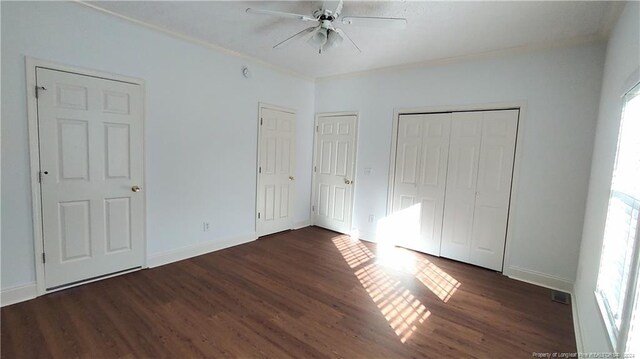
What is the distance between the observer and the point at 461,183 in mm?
3680

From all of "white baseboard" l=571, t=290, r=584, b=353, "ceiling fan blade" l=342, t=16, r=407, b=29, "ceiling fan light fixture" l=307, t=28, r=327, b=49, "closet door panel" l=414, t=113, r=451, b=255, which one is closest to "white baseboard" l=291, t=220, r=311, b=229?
"closet door panel" l=414, t=113, r=451, b=255

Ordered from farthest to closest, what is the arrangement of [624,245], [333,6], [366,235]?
1. [366,235]
2. [333,6]
3. [624,245]

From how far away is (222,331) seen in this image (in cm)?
218

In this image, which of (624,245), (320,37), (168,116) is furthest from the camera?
(168,116)

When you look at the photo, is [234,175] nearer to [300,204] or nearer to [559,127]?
[300,204]

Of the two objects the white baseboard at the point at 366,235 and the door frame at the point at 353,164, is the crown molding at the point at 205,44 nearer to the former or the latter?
the door frame at the point at 353,164

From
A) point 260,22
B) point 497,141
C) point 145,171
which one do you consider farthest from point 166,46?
point 497,141

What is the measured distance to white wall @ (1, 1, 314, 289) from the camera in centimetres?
237

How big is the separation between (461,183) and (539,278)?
133 cm

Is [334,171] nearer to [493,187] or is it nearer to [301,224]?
[301,224]

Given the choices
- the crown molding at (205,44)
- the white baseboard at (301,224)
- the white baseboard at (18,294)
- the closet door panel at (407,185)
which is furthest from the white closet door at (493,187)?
the white baseboard at (18,294)

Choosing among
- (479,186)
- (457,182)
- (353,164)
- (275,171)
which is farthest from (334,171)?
(479,186)

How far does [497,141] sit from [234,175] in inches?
135

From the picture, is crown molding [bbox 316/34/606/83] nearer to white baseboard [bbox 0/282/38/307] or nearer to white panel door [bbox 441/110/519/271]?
white panel door [bbox 441/110/519/271]
